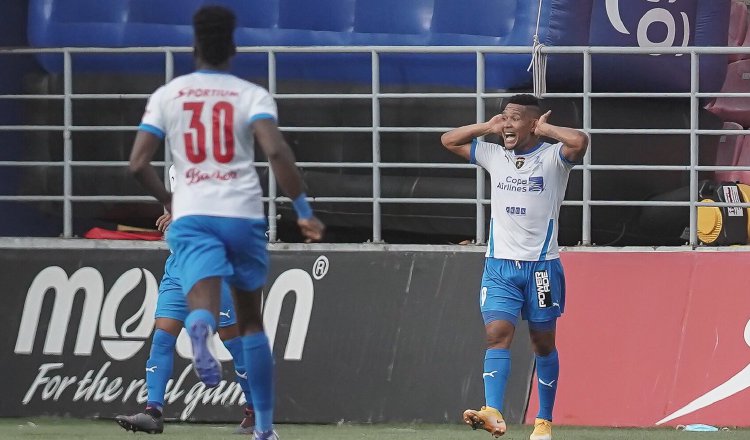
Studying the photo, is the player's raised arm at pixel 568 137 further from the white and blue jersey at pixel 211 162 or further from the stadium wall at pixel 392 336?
the white and blue jersey at pixel 211 162

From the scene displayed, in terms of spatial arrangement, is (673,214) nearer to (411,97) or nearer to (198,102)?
(411,97)

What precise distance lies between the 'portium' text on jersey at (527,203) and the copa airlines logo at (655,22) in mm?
3178

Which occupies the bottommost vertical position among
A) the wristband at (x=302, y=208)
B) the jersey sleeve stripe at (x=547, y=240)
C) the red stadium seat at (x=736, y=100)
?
the jersey sleeve stripe at (x=547, y=240)

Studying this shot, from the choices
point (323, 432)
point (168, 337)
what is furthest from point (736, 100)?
point (168, 337)

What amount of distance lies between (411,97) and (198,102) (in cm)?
489

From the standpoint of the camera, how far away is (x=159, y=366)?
1012 cm

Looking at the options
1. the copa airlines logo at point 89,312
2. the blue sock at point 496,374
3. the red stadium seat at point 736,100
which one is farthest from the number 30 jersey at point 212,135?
the red stadium seat at point 736,100

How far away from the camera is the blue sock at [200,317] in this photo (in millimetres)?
7715

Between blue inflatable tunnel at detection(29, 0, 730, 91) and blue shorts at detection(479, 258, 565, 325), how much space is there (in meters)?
3.21

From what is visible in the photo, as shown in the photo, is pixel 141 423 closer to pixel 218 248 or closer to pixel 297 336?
pixel 218 248

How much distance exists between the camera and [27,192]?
13789 millimetres

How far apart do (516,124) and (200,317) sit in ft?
9.43

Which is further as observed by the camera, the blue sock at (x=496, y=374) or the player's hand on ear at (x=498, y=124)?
the player's hand on ear at (x=498, y=124)

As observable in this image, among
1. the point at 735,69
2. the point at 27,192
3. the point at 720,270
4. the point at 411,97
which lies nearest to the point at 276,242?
the point at 411,97
